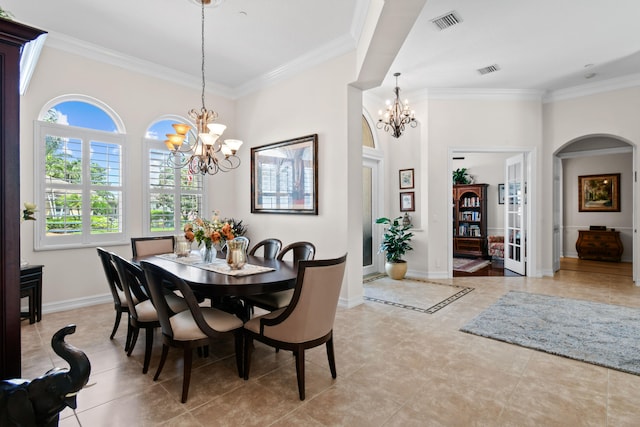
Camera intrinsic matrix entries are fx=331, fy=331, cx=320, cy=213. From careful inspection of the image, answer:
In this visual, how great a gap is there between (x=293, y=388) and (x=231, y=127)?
471cm

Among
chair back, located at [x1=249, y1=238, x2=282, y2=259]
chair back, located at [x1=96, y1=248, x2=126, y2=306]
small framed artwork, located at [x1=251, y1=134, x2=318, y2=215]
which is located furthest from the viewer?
small framed artwork, located at [x1=251, y1=134, x2=318, y2=215]

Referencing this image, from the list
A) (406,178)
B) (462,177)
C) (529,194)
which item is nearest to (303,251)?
(406,178)

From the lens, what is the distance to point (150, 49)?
4.41m

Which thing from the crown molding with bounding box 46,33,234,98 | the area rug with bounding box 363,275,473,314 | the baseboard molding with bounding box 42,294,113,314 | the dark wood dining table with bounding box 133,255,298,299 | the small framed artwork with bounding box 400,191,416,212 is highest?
the crown molding with bounding box 46,33,234,98

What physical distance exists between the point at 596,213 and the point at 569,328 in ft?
20.8

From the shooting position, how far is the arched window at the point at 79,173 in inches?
158

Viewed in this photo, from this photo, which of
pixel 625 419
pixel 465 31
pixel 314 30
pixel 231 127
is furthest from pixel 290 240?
pixel 625 419

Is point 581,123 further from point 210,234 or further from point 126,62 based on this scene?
point 126,62

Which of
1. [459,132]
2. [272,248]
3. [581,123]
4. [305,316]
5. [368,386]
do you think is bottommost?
[368,386]

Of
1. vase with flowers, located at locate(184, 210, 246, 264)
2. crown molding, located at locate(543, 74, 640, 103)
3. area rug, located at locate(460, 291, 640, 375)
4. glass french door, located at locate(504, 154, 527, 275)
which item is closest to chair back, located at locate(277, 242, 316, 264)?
vase with flowers, located at locate(184, 210, 246, 264)

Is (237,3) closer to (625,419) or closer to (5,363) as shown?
(5,363)

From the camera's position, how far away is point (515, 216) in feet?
21.6

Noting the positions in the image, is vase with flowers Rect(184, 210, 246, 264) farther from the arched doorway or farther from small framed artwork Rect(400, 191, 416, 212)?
the arched doorway

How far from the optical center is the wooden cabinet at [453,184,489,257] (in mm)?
8539
